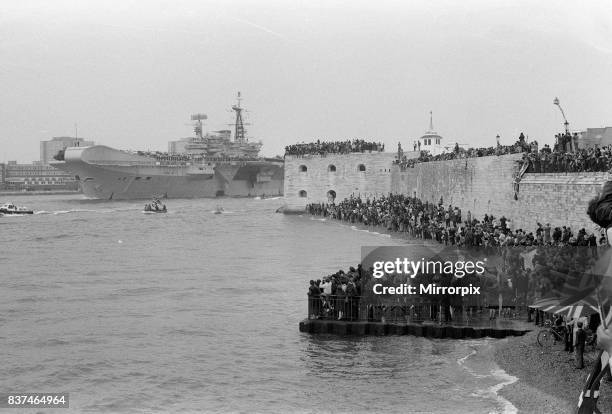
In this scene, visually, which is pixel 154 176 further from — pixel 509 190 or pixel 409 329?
pixel 409 329

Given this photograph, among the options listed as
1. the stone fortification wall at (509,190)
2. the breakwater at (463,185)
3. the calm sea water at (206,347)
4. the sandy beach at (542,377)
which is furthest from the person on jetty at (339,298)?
the stone fortification wall at (509,190)

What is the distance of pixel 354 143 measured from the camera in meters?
57.5

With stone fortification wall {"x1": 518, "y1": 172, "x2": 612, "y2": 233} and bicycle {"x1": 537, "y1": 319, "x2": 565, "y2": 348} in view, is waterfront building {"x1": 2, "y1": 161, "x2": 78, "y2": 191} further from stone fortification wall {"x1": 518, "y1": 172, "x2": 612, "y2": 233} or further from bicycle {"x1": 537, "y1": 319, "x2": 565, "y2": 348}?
bicycle {"x1": 537, "y1": 319, "x2": 565, "y2": 348}

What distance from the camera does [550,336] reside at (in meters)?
12.6

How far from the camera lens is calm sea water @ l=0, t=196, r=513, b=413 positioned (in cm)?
1134

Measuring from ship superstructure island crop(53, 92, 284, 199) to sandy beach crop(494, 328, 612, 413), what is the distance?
74805 mm

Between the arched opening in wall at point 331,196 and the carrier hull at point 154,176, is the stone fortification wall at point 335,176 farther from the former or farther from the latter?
the carrier hull at point 154,176

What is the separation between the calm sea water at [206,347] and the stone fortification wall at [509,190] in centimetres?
567

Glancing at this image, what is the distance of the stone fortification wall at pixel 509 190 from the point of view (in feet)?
63.6

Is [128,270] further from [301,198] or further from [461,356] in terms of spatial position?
[301,198]

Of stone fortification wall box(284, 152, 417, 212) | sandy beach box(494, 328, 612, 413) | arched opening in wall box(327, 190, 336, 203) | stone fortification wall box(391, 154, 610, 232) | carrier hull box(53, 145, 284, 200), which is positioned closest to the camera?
sandy beach box(494, 328, 612, 413)

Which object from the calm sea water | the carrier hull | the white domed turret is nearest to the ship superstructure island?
the carrier hull

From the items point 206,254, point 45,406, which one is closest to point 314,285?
point 45,406

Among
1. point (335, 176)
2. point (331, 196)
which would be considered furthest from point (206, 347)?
point (331, 196)
